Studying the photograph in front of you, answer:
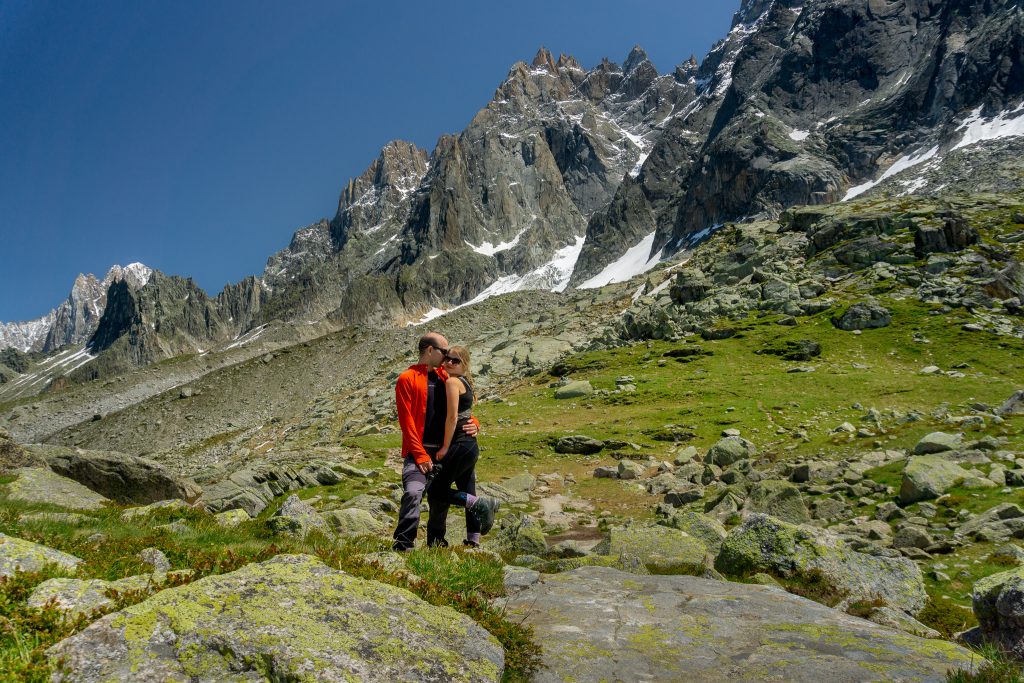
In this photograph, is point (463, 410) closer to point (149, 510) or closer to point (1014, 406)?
point (149, 510)

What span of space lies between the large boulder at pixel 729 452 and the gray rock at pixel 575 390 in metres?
16.8

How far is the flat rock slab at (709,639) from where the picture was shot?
5176 millimetres

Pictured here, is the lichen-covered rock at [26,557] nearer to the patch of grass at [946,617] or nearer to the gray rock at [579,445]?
the patch of grass at [946,617]

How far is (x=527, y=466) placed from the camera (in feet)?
83.4

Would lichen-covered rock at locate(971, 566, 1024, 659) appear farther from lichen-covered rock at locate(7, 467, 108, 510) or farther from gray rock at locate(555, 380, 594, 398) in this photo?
gray rock at locate(555, 380, 594, 398)

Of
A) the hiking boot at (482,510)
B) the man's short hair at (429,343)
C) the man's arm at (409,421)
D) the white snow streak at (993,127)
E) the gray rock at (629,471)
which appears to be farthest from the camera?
the white snow streak at (993,127)

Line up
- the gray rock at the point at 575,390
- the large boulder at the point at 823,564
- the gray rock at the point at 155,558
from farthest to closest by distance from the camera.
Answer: the gray rock at the point at 575,390 < the large boulder at the point at 823,564 < the gray rock at the point at 155,558

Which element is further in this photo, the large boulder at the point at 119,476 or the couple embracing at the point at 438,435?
the large boulder at the point at 119,476

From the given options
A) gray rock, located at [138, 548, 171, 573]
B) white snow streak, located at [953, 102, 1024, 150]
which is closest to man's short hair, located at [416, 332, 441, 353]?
gray rock, located at [138, 548, 171, 573]

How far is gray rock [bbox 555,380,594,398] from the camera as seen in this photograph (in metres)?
39.2

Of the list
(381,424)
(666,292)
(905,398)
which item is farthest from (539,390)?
(666,292)

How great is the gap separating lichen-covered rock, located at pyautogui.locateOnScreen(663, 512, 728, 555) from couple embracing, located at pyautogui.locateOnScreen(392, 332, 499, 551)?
4.45 m

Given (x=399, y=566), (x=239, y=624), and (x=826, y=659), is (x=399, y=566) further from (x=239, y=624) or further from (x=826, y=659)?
(x=826, y=659)

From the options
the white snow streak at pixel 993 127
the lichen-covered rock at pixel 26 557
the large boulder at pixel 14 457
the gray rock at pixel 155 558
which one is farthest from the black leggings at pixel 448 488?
the white snow streak at pixel 993 127
